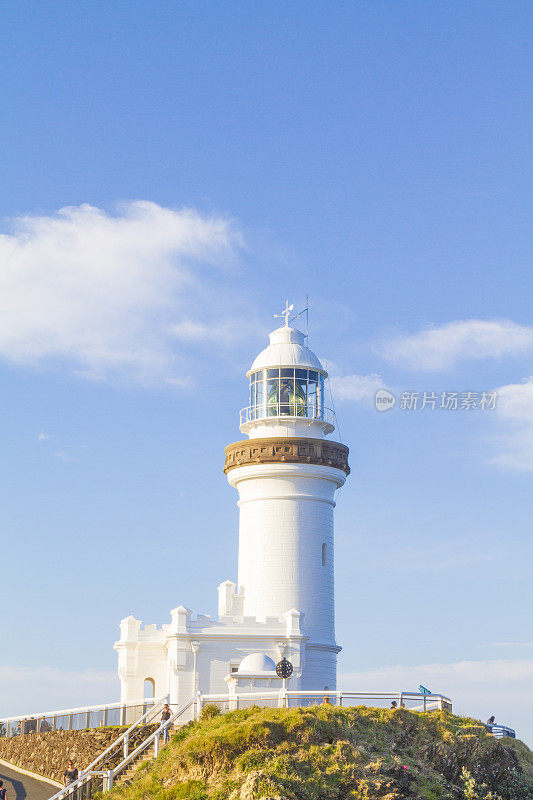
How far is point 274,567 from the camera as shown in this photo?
39.8 m

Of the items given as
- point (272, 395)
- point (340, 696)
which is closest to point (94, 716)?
point (340, 696)

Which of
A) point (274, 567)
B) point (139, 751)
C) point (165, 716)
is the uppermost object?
point (274, 567)

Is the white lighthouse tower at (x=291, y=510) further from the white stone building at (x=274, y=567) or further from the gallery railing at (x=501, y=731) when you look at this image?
the gallery railing at (x=501, y=731)

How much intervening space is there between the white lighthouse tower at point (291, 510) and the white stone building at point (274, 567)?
0.04 meters

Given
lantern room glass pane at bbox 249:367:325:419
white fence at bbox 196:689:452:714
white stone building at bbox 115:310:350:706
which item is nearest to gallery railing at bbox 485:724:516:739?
white fence at bbox 196:689:452:714

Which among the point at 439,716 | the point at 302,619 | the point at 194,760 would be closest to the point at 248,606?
the point at 302,619

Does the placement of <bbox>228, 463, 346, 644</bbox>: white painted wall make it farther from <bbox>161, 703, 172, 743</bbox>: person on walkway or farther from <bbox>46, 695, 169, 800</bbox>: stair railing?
<bbox>161, 703, 172, 743</bbox>: person on walkway

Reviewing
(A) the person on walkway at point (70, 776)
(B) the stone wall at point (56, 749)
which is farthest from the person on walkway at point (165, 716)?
(A) the person on walkway at point (70, 776)

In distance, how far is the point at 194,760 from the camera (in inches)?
960

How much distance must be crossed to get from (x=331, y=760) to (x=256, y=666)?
357 inches

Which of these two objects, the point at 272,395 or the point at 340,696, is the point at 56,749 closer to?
the point at 340,696

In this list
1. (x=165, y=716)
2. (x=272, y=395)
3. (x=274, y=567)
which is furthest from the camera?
(x=272, y=395)

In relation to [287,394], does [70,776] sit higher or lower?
lower

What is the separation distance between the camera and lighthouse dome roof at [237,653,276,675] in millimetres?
32750
